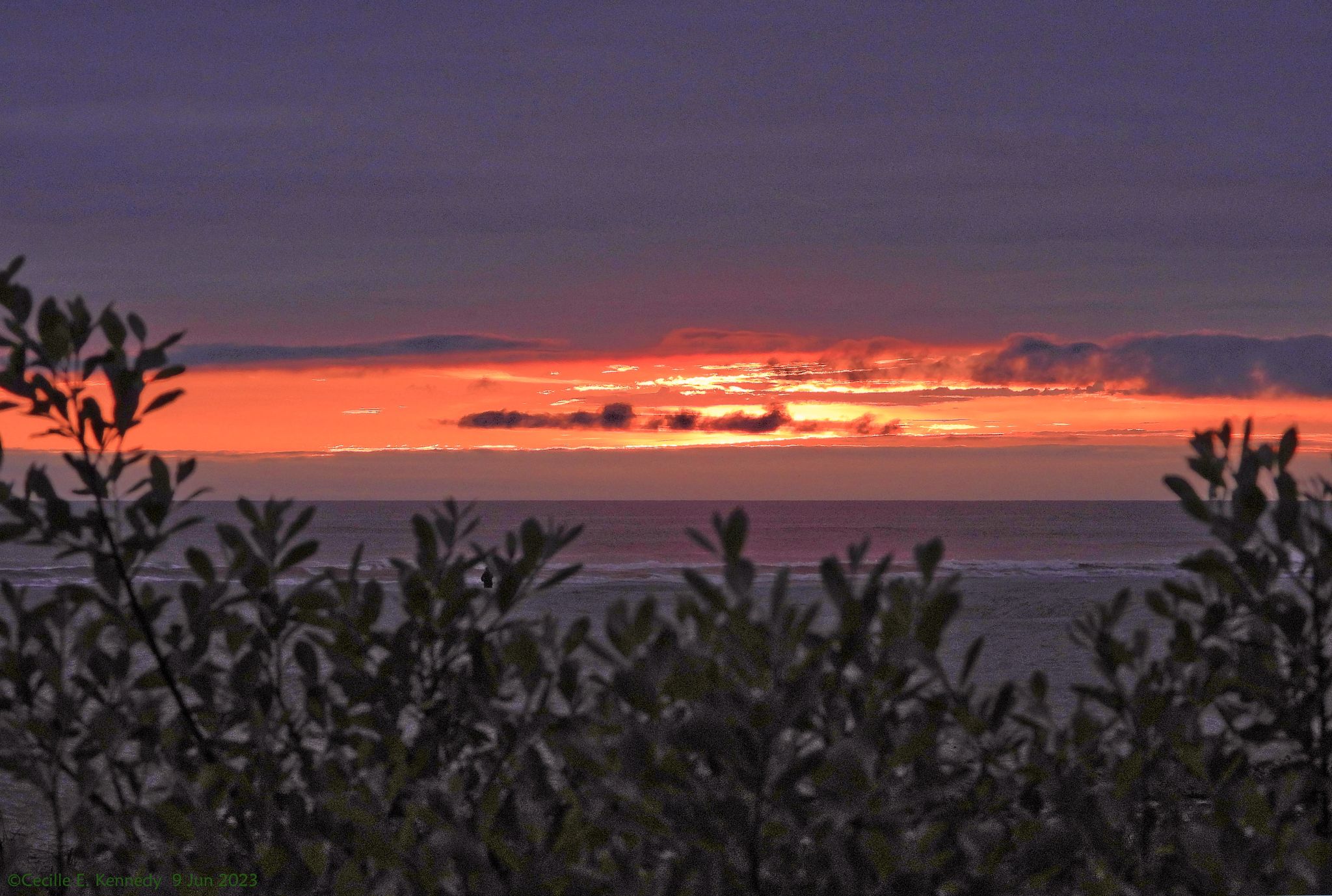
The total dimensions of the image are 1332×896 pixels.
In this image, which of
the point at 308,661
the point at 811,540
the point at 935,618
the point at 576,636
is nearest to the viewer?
the point at 935,618

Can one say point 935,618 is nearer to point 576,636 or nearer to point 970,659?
point 970,659

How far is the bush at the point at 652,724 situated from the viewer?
1.78 meters

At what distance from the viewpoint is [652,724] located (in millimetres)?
1902

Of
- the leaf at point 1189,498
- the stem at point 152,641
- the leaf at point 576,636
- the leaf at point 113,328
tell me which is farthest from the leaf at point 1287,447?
the leaf at point 113,328

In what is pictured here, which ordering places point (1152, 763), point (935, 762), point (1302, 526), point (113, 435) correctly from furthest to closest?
1. point (113, 435)
2. point (1302, 526)
3. point (1152, 763)
4. point (935, 762)

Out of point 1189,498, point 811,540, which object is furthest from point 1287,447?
point 811,540

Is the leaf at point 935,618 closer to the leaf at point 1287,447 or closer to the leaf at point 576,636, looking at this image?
the leaf at point 576,636

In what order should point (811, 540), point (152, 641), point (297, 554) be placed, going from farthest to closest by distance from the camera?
point (811, 540) < point (297, 554) < point (152, 641)

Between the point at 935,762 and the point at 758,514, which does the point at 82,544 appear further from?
the point at 758,514

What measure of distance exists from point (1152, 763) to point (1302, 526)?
2.20 ft

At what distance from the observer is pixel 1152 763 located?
93.8 inches

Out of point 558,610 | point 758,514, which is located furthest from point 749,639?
point 758,514

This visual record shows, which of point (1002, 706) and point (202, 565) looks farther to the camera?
point (202, 565)

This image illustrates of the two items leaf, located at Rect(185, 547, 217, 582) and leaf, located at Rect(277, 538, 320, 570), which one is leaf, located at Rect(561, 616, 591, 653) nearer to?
leaf, located at Rect(277, 538, 320, 570)
